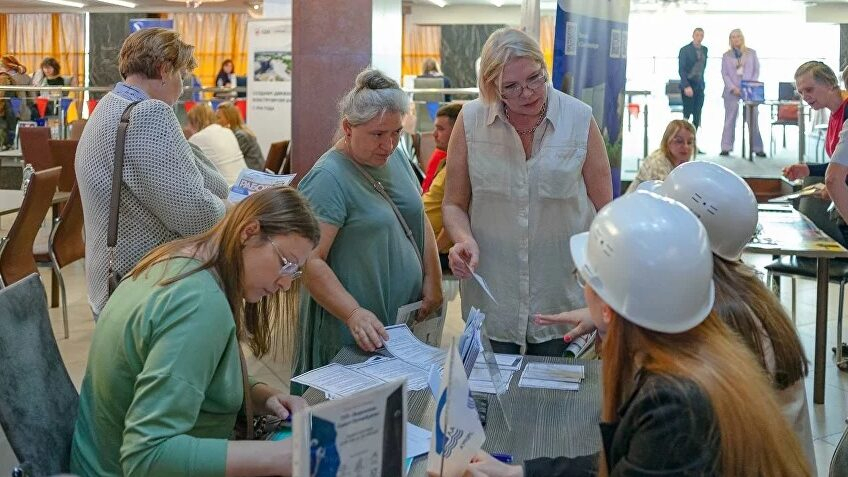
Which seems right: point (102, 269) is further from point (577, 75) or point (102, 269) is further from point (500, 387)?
point (577, 75)

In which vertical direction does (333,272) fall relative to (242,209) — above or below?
below

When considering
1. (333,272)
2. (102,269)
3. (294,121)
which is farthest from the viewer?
(294,121)

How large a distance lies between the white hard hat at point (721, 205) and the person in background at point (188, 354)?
2.45 ft

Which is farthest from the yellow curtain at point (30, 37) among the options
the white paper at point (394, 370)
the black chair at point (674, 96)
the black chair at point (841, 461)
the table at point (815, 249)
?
the black chair at point (841, 461)

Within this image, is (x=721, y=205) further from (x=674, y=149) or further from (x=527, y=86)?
(x=674, y=149)

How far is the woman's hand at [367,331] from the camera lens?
241cm

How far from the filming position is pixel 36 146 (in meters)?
8.24

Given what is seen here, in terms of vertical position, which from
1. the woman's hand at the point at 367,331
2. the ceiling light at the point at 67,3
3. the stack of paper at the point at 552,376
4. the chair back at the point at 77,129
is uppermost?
the ceiling light at the point at 67,3

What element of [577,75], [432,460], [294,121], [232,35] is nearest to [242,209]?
[432,460]

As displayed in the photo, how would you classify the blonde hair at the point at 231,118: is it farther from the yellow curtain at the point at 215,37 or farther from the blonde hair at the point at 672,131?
the yellow curtain at the point at 215,37

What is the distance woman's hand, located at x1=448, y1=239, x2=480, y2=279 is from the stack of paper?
1.06 ft

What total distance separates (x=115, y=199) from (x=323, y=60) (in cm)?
220

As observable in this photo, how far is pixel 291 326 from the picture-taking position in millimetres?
3416

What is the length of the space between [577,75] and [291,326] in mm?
1635
